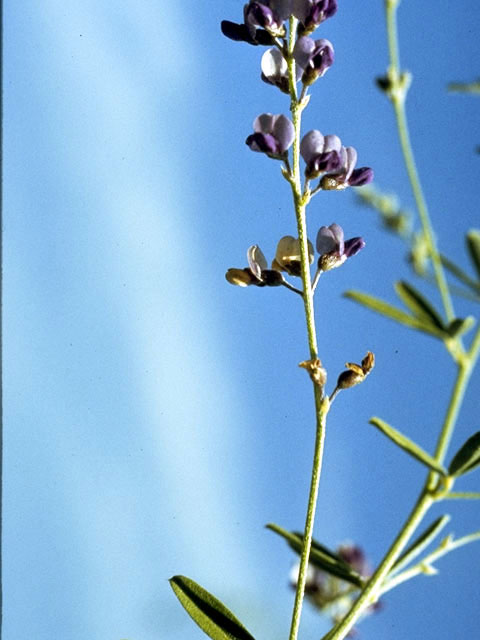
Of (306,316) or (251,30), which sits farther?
(251,30)

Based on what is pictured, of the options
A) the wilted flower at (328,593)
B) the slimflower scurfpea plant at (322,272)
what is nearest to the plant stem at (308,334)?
the slimflower scurfpea plant at (322,272)

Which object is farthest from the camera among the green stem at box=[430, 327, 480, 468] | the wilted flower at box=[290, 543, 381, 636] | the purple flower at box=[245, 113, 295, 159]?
the wilted flower at box=[290, 543, 381, 636]

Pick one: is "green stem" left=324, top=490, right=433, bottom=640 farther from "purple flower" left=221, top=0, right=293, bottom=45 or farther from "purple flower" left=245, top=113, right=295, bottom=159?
"purple flower" left=221, top=0, right=293, bottom=45

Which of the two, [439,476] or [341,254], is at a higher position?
[341,254]

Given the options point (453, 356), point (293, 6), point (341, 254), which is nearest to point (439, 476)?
point (453, 356)

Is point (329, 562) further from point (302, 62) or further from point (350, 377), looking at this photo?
point (302, 62)

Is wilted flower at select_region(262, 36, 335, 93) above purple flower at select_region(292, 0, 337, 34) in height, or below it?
below

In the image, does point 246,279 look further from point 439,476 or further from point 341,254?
point 439,476

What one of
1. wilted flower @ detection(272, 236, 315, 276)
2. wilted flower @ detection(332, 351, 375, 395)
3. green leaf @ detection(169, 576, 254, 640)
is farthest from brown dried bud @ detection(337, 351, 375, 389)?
green leaf @ detection(169, 576, 254, 640)
